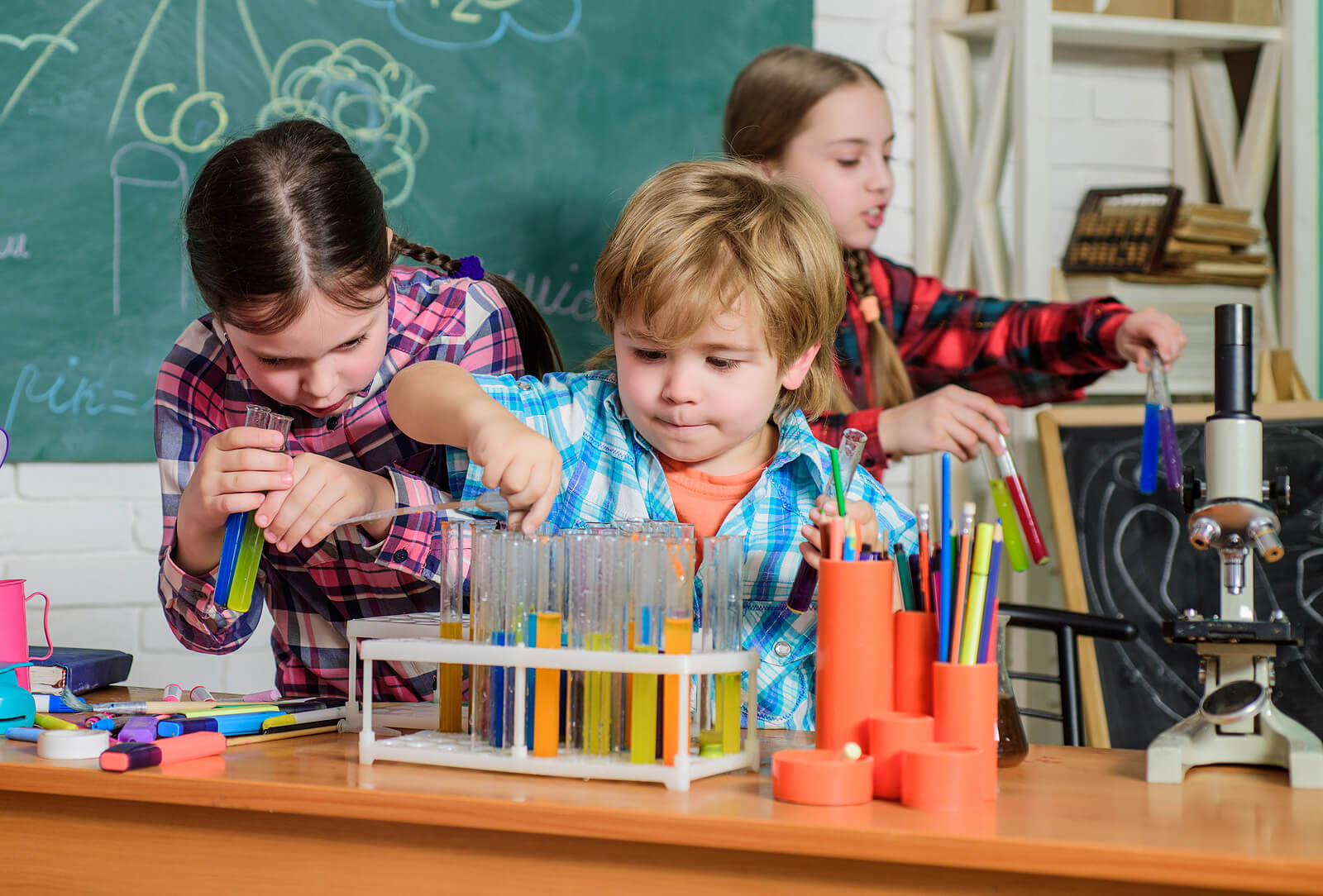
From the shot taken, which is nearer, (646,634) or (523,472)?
(646,634)

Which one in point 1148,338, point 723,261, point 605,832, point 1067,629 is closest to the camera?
point 605,832

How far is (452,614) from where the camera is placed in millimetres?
982

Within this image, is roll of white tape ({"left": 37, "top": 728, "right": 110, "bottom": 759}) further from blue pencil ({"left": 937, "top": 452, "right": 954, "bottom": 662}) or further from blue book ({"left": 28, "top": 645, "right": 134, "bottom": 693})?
blue pencil ({"left": 937, "top": 452, "right": 954, "bottom": 662})

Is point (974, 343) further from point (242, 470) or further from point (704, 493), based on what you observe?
point (242, 470)

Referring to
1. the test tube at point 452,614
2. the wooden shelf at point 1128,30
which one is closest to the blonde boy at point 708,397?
the test tube at point 452,614

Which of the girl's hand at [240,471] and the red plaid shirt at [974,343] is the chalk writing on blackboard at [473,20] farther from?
the girl's hand at [240,471]

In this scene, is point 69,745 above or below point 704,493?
below

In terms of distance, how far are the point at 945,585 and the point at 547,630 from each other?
0.94ft

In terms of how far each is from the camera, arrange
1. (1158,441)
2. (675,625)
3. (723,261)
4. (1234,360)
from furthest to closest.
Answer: (1158,441), (723,261), (1234,360), (675,625)

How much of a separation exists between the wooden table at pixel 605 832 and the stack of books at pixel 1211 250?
6.04ft

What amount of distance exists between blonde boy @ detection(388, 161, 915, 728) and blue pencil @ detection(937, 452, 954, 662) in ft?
0.57

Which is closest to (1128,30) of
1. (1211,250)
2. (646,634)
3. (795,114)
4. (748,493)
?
(1211,250)

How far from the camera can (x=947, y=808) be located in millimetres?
792

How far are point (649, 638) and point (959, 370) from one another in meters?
1.56
